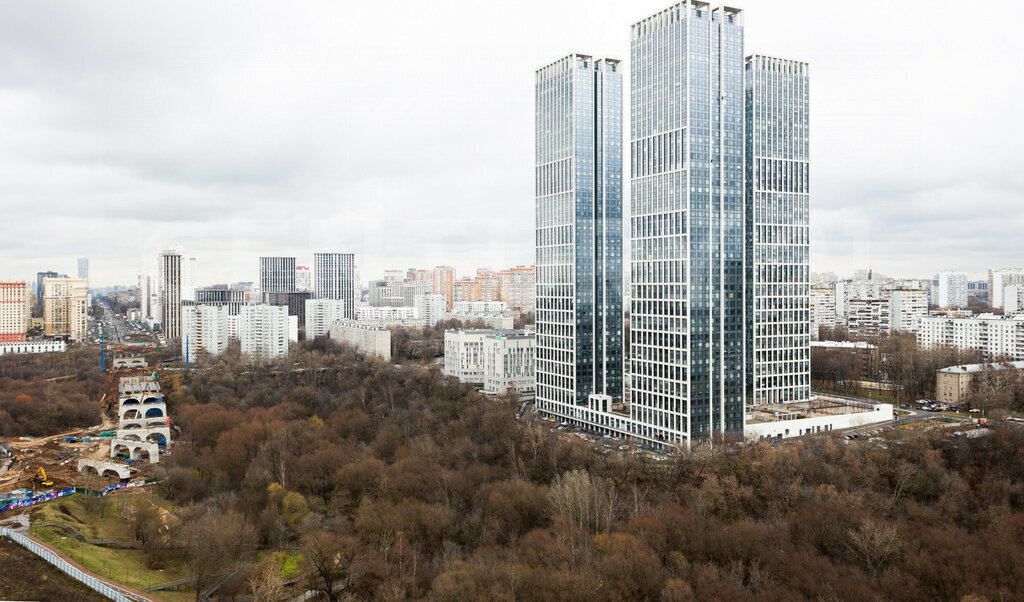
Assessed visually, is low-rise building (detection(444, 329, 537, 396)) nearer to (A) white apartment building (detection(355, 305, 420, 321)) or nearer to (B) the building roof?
(B) the building roof

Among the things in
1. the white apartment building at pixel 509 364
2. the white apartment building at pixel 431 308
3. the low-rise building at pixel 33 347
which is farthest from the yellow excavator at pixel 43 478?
the white apartment building at pixel 431 308

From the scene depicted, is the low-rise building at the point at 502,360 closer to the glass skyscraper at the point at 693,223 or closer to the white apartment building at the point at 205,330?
the glass skyscraper at the point at 693,223

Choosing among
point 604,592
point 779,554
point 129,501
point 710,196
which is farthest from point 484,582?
point 710,196

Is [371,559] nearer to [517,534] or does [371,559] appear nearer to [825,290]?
[517,534]

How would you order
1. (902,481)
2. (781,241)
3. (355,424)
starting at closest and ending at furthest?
(902,481)
(355,424)
(781,241)

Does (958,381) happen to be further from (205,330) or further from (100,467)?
(205,330)

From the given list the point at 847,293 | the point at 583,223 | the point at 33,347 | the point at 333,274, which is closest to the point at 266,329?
the point at 33,347
